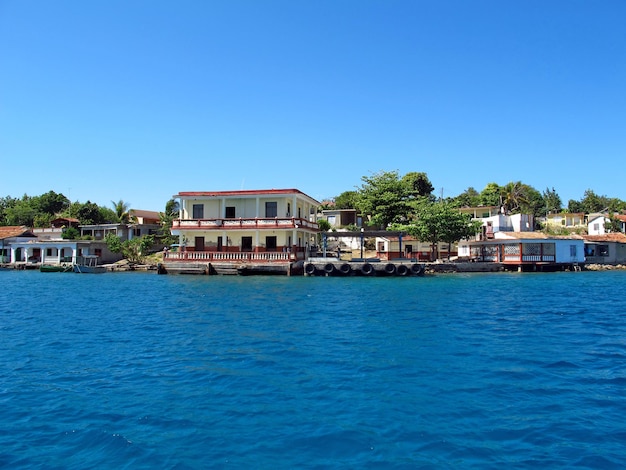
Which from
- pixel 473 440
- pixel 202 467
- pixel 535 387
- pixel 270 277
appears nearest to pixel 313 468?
pixel 202 467

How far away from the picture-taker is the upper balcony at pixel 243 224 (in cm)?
3934

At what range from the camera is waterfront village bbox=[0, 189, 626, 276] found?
37750mm

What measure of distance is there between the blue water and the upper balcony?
71.4 feet

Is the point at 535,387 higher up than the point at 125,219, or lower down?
lower down

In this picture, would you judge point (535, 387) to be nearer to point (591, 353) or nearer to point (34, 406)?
point (591, 353)

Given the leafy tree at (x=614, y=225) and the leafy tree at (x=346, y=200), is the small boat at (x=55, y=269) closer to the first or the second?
the leafy tree at (x=346, y=200)

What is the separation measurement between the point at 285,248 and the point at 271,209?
418 centimetres

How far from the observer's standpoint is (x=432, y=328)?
574 inches

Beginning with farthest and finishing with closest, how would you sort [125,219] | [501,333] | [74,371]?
[125,219]
[501,333]
[74,371]

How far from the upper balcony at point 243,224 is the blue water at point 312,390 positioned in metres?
21.8

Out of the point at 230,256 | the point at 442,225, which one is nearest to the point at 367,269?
the point at 442,225

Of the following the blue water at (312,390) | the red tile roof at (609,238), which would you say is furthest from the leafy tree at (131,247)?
the red tile roof at (609,238)

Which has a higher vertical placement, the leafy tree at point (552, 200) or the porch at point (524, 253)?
the leafy tree at point (552, 200)

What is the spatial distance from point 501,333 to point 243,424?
9708 mm
